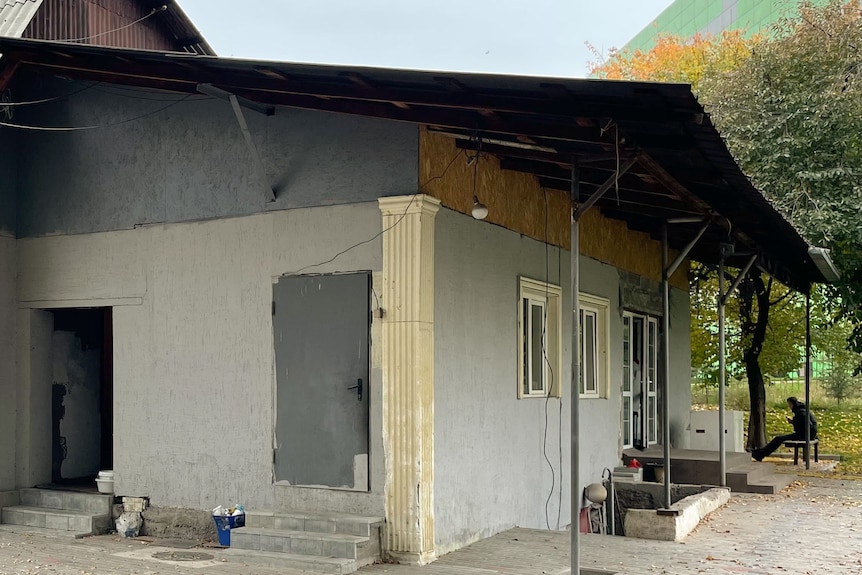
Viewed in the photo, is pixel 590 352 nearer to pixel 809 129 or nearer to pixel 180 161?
pixel 180 161

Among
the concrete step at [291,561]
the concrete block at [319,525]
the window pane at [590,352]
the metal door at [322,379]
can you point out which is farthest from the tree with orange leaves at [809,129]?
the concrete step at [291,561]

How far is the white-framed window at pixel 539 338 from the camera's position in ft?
31.8

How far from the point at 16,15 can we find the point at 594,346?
9.09 m

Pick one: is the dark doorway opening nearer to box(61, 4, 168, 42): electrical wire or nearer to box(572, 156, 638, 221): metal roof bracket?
box(61, 4, 168, 42): electrical wire

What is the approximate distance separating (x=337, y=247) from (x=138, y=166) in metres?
2.66

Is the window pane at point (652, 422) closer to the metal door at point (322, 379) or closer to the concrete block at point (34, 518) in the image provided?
the metal door at point (322, 379)

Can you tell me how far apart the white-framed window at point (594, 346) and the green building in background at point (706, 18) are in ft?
115

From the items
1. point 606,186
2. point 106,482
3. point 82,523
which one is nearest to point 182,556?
point 82,523

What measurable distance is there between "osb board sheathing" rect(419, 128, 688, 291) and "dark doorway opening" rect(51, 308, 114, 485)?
4.79m

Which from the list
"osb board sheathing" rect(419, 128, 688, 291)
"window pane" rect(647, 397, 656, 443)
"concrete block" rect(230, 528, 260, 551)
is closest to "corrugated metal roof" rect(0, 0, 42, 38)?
"osb board sheathing" rect(419, 128, 688, 291)

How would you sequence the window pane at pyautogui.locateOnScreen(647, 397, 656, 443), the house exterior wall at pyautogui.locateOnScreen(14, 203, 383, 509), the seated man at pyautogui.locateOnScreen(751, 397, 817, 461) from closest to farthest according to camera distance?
the house exterior wall at pyautogui.locateOnScreen(14, 203, 383, 509) < the window pane at pyautogui.locateOnScreen(647, 397, 656, 443) < the seated man at pyautogui.locateOnScreen(751, 397, 817, 461)

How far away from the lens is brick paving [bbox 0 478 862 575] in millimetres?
7219

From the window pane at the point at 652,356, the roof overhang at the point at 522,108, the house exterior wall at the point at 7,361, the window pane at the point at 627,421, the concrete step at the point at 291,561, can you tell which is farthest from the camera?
the window pane at the point at 652,356

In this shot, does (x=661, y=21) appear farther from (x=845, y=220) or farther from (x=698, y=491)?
(x=698, y=491)
